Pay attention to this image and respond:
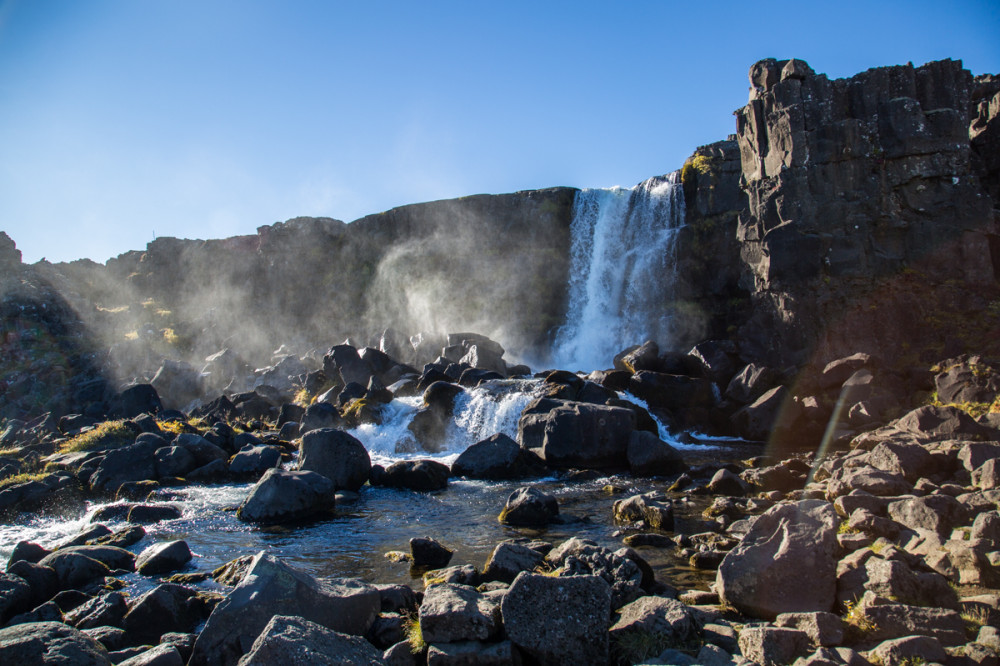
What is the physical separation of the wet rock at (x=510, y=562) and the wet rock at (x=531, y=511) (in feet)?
11.9

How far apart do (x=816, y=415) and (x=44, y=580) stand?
23.3 meters

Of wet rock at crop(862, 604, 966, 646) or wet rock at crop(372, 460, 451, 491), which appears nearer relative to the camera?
wet rock at crop(862, 604, 966, 646)

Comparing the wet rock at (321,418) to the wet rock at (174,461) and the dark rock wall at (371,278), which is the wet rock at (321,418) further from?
the dark rock wall at (371,278)

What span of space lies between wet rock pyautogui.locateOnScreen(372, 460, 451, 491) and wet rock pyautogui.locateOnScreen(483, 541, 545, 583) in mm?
8470

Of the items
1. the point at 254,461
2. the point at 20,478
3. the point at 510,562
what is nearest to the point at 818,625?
the point at 510,562

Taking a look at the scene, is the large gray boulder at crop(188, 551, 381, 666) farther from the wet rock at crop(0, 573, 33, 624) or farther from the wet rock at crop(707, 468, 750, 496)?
the wet rock at crop(707, 468, 750, 496)

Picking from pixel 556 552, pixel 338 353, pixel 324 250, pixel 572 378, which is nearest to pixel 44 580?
pixel 556 552

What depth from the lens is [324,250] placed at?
67.1 m

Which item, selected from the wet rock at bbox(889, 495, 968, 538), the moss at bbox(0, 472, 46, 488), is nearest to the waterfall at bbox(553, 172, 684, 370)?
the moss at bbox(0, 472, 46, 488)

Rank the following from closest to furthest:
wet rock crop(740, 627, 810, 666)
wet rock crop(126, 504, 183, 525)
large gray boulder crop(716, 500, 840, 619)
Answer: wet rock crop(740, 627, 810, 666) < large gray boulder crop(716, 500, 840, 619) < wet rock crop(126, 504, 183, 525)

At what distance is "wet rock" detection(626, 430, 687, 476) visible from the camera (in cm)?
1795

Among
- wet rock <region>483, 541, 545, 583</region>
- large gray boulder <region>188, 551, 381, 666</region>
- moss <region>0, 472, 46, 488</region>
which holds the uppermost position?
large gray boulder <region>188, 551, 381, 666</region>

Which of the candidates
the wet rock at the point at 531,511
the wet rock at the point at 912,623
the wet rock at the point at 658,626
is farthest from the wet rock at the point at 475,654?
the wet rock at the point at 531,511

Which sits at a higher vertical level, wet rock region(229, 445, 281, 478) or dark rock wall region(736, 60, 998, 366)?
dark rock wall region(736, 60, 998, 366)
